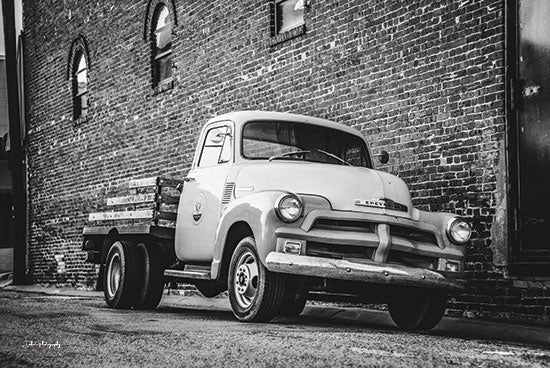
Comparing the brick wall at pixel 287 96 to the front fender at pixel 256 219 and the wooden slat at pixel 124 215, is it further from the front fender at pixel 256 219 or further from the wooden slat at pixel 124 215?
the wooden slat at pixel 124 215

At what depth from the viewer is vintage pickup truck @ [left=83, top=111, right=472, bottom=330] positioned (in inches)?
282

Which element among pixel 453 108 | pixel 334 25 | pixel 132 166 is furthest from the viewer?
pixel 132 166

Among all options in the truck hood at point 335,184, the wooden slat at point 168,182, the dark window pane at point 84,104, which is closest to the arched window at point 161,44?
the dark window pane at point 84,104

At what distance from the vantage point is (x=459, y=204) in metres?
9.07

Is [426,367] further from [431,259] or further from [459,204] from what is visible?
[459,204]

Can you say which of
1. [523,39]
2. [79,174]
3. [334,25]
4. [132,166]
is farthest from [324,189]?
[79,174]

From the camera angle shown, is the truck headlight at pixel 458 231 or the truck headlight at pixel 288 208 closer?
the truck headlight at pixel 288 208

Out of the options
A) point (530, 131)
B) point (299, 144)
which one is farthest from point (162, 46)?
point (530, 131)

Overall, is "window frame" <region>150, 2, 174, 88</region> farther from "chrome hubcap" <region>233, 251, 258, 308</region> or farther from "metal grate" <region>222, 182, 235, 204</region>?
"chrome hubcap" <region>233, 251, 258, 308</region>

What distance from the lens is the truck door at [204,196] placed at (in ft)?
28.3

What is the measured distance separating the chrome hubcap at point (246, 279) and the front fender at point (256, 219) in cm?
28

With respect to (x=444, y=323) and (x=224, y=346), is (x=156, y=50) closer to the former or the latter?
(x=444, y=323)

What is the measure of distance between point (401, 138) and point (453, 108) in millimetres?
852

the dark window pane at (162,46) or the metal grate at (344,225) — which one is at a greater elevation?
the dark window pane at (162,46)
